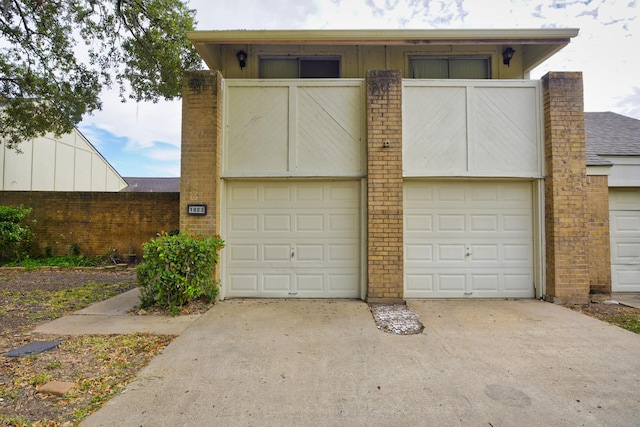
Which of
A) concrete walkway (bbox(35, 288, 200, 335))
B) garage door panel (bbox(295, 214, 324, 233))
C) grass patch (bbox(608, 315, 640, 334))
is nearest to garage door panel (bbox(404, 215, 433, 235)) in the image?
garage door panel (bbox(295, 214, 324, 233))

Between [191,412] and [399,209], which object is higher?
[399,209]

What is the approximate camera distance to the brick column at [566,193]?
580 cm

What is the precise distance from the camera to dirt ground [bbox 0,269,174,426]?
267cm

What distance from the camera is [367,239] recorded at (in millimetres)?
5848

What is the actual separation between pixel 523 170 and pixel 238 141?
218 inches

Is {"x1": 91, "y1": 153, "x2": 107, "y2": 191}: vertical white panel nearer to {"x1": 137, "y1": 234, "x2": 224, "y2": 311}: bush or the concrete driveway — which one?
{"x1": 137, "y1": 234, "x2": 224, "y2": 311}: bush

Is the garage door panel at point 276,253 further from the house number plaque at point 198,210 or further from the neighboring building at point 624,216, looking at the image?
the neighboring building at point 624,216

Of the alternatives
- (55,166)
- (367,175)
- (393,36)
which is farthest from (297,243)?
(55,166)

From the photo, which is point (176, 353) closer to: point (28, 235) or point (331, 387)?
point (331, 387)

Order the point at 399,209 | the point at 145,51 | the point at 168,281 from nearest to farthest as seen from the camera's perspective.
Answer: the point at 168,281, the point at 399,209, the point at 145,51

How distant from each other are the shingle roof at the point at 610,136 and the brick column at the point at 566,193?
101cm

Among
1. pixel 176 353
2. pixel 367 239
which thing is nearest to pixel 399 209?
pixel 367 239

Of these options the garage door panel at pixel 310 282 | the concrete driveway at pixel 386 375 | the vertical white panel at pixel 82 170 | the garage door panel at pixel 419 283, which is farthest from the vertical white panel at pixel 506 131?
the vertical white panel at pixel 82 170

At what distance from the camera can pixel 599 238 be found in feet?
21.2
